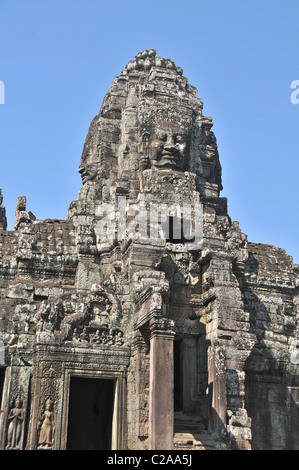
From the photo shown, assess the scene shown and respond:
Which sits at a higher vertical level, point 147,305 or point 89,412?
point 147,305

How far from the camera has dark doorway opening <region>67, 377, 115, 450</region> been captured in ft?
53.6

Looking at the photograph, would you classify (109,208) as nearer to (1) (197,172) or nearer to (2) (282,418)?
(1) (197,172)

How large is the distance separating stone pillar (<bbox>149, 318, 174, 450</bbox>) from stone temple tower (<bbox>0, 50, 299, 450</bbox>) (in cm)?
3

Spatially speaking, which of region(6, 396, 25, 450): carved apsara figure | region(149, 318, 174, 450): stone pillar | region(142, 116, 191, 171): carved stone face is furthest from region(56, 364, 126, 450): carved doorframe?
region(142, 116, 191, 171): carved stone face

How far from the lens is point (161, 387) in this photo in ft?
40.3

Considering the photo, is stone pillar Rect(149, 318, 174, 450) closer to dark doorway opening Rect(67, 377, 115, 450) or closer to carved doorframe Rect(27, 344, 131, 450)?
carved doorframe Rect(27, 344, 131, 450)

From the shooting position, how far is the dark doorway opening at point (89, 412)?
16328 mm

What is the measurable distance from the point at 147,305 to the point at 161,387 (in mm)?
1888

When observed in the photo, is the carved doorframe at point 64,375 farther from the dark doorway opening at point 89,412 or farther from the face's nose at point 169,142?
the face's nose at point 169,142

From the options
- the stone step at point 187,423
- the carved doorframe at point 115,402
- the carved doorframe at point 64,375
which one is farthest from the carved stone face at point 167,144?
the stone step at point 187,423

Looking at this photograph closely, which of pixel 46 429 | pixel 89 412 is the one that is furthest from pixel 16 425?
pixel 89 412

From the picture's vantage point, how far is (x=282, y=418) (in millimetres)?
16469

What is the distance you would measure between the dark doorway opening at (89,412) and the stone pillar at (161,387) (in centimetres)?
418

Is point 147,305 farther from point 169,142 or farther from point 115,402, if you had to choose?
point 169,142
